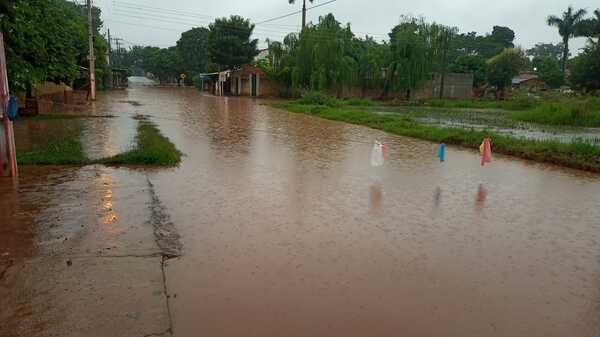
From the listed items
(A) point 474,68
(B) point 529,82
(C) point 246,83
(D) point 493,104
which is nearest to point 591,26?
(B) point 529,82

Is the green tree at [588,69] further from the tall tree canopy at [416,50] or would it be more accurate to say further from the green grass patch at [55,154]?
the green grass patch at [55,154]

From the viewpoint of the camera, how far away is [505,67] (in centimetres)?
4809

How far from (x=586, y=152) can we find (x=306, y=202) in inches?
321

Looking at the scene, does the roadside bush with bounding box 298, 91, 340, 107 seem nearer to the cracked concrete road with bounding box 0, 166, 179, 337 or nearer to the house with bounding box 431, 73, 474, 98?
the house with bounding box 431, 73, 474, 98

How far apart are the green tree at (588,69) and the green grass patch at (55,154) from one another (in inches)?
1658

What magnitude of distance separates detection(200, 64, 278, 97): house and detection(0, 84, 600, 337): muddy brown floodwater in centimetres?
3694

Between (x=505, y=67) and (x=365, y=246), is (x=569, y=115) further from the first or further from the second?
(x=505, y=67)

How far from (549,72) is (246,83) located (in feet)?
124

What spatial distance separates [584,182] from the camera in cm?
898

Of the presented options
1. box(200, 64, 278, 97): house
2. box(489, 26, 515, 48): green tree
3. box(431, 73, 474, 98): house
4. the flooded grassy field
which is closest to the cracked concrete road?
the flooded grassy field

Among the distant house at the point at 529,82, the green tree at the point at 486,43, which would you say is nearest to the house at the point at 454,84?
the distant house at the point at 529,82

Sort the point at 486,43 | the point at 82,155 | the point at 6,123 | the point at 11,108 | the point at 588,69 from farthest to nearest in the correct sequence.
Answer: the point at 486,43 < the point at 588,69 < the point at 82,155 < the point at 6,123 < the point at 11,108

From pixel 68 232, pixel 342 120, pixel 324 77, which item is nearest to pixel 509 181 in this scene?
pixel 68 232

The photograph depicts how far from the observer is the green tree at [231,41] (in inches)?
2116
